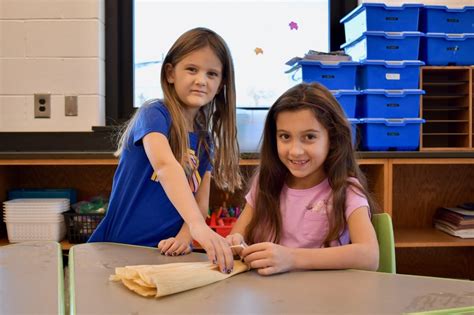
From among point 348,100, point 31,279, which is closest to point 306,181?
point 31,279

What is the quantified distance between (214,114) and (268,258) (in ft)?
2.10

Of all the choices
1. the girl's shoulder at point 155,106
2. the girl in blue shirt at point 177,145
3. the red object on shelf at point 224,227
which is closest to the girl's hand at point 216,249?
the girl in blue shirt at point 177,145

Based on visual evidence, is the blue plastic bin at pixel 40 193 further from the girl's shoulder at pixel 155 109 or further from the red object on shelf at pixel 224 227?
the girl's shoulder at pixel 155 109

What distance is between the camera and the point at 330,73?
215 centimetres

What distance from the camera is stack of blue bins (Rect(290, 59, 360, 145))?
2.13 m

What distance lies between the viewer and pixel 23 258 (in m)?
1.03

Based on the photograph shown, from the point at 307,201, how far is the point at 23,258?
701mm

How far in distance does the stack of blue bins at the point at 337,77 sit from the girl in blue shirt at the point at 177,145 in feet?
2.62

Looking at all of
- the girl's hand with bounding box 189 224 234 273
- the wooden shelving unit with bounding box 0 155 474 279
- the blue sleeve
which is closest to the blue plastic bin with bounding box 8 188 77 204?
the wooden shelving unit with bounding box 0 155 474 279

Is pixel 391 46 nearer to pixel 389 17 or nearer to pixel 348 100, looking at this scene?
pixel 389 17

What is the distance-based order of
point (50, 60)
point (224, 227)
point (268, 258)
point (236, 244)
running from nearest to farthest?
point (268, 258)
point (236, 244)
point (224, 227)
point (50, 60)

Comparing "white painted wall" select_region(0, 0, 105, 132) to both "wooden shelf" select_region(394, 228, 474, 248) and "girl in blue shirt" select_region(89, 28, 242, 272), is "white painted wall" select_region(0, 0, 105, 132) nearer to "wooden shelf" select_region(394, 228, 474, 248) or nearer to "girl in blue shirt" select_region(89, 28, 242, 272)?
"girl in blue shirt" select_region(89, 28, 242, 272)

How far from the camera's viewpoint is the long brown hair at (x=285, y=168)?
129 centimetres

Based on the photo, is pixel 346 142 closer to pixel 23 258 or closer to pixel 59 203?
pixel 23 258
